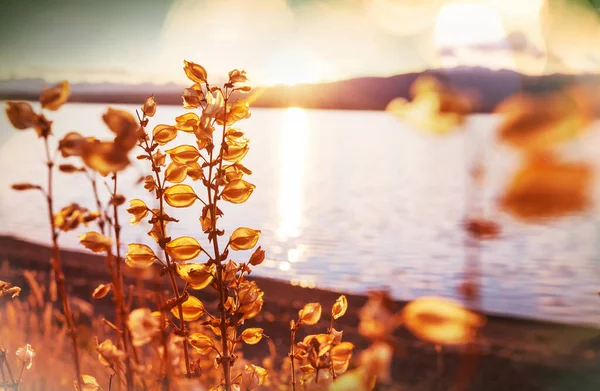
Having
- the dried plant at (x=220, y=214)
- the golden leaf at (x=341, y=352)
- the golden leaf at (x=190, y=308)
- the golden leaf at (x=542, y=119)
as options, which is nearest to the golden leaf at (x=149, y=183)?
the dried plant at (x=220, y=214)

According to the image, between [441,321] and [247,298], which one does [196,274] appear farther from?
[441,321]

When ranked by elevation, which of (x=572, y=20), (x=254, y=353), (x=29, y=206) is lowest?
(x=254, y=353)

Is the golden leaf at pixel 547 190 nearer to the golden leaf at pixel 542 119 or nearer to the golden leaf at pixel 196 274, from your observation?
the golden leaf at pixel 542 119

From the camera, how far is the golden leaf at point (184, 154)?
0.53 m

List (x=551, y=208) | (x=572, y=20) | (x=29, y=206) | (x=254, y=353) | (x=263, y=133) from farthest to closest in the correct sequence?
(x=263, y=133) < (x=29, y=206) < (x=254, y=353) < (x=572, y=20) < (x=551, y=208)

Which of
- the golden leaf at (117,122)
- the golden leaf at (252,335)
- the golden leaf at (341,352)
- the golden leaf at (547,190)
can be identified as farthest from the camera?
the golden leaf at (252,335)

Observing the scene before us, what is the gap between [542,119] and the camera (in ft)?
0.77

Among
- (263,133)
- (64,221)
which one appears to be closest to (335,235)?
(64,221)

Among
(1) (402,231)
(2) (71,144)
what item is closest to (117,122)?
(2) (71,144)

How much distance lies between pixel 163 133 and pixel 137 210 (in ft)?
0.25

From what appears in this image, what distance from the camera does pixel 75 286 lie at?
3504 millimetres

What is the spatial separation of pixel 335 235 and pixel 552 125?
17.9ft

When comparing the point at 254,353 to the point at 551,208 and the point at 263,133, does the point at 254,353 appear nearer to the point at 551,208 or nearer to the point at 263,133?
the point at 551,208

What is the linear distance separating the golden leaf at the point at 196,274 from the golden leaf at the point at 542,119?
322 mm
